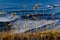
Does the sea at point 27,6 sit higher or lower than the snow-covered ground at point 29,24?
higher

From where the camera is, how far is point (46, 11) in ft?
14.6

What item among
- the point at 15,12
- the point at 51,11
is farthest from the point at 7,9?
the point at 51,11

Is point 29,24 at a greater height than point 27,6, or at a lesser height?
lesser

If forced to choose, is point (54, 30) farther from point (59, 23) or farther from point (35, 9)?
point (35, 9)

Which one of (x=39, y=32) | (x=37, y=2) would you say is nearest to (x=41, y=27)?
(x=39, y=32)

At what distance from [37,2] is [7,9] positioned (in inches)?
19.4

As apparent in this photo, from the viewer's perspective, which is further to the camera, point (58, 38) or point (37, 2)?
point (37, 2)

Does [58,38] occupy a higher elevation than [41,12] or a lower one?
lower

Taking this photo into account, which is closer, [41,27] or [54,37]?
[54,37]

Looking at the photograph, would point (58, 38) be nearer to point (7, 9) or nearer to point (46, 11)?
point (46, 11)

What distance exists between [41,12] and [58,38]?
56cm

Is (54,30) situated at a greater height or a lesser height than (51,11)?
lesser

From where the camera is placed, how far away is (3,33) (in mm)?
4312

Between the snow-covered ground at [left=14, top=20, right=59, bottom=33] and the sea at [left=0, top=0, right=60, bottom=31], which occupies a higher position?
the sea at [left=0, top=0, right=60, bottom=31]
